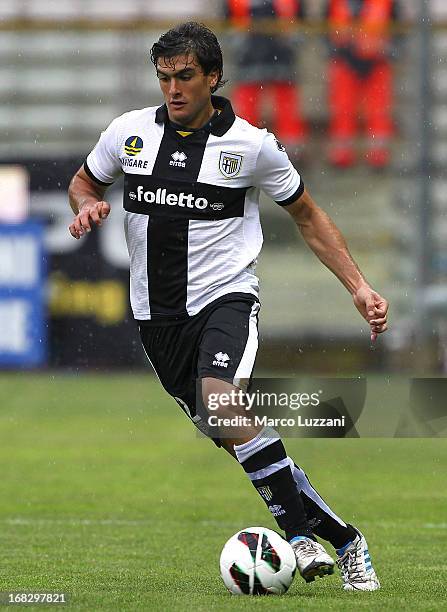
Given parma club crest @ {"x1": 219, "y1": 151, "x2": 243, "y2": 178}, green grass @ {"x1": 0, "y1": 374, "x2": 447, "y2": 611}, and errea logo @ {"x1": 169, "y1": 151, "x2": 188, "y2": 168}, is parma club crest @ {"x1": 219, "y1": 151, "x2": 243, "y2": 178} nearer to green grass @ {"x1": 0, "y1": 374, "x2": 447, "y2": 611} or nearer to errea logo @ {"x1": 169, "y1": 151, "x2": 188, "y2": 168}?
errea logo @ {"x1": 169, "y1": 151, "x2": 188, "y2": 168}

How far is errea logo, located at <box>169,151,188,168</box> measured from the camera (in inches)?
217

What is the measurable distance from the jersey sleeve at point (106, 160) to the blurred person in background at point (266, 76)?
1254 cm

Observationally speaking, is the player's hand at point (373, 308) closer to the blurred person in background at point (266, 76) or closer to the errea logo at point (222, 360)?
the errea logo at point (222, 360)

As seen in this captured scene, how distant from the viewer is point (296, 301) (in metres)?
21.3

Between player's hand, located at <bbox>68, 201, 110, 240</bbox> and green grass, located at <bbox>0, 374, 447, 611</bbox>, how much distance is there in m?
1.34

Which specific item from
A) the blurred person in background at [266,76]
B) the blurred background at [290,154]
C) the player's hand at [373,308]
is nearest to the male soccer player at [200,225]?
the player's hand at [373,308]

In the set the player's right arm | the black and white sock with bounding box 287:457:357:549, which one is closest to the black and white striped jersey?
the player's right arm

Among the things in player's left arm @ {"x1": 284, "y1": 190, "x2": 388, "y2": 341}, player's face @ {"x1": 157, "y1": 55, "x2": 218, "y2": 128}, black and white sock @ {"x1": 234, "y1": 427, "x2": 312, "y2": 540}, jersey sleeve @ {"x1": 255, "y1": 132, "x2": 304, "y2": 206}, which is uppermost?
player's face @ {"x1": 157, "y1": 55, "x2": 218, "y2": 128}

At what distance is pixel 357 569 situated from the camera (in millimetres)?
5441

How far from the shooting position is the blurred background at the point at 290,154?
18.4 meters

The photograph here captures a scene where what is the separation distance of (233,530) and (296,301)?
13.9 metres

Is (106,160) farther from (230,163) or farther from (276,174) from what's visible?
(276,174)

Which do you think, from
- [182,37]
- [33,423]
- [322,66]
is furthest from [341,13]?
[182,37]

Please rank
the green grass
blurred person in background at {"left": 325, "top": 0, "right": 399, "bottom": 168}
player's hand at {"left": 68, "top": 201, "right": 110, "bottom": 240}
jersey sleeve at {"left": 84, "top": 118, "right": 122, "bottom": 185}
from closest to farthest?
player's hand at {"left": 68, "top": 201, "right": 110, "bottom": 240} < the green grass < jersey sleeve at {"left": 84, "top": 118, "right": 122, "bottom": 185} < blurred person in background at {"left": 325, "top": 0, "right": 399, "bottom": 168}
